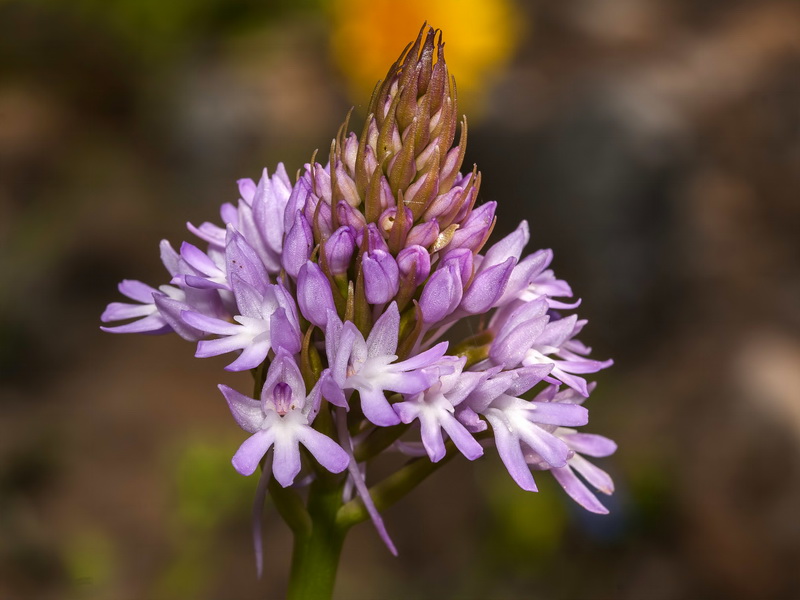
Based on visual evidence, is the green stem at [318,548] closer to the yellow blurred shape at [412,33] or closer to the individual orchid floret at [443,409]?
the individual orchid floret at [443,409]

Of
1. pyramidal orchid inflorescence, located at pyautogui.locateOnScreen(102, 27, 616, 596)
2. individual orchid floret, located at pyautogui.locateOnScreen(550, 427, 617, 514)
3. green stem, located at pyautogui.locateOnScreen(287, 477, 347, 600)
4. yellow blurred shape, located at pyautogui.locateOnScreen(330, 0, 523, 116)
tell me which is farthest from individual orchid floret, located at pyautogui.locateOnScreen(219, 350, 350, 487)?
yellow blurred shape, located at pyautogui.locateOnScreen(330, 0, 523, 116)

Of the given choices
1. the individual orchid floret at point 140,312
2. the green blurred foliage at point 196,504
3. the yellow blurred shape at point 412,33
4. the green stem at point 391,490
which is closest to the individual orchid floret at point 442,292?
the green stem at point 391,490

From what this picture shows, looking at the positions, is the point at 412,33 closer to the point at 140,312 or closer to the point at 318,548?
the point at 140,312

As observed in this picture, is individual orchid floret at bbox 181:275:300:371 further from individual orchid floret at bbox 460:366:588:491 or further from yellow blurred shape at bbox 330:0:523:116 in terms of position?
yellow blurred shape at bbox 330:0:523:116

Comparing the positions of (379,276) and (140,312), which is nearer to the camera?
(379,276)

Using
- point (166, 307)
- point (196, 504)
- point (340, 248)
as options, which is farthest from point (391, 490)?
point (196, 504)

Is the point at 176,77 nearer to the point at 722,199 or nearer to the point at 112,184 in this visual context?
the point at 112,184

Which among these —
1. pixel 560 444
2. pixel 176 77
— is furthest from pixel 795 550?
pixel 176 77
